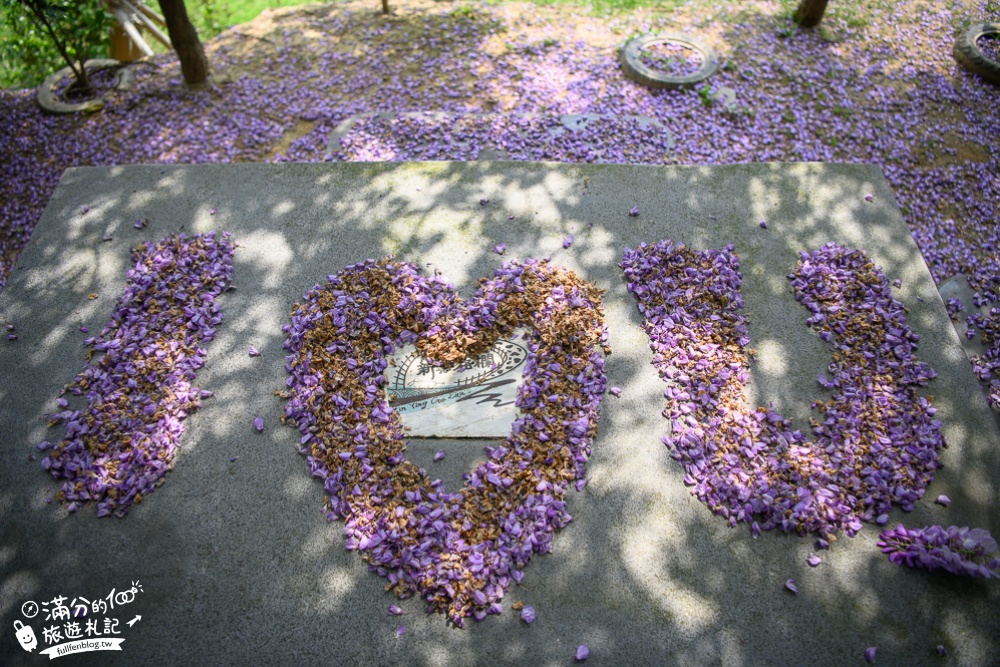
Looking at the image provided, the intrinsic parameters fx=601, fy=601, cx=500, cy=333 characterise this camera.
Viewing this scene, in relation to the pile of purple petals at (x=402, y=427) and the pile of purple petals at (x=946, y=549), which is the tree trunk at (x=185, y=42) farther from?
the pile of purple petals at (x=946, y=549)

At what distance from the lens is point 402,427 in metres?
3.11

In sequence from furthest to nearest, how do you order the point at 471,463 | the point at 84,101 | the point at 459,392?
the point at 84,101 < the point at 459,392 < the point at 471,463

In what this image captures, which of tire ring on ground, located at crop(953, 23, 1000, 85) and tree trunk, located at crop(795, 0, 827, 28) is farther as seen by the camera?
tree trunk, located at crop(795, 0, 827, 28)

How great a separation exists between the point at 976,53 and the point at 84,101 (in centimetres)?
845

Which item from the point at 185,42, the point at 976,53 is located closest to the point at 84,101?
the point at 185,42

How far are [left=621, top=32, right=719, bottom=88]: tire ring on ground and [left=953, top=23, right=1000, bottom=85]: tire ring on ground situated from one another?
2.29 metres

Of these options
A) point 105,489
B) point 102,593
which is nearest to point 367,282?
point 105,489

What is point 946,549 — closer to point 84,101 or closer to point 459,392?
point 459,392

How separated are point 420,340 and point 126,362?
166cm

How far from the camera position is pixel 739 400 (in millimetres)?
3184

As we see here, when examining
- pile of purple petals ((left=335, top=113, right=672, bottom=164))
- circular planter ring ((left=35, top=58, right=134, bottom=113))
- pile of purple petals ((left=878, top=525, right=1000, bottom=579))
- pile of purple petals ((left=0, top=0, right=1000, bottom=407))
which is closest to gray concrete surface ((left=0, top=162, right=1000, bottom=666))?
pile of purple petals ((left=878, top=525, right=1000, bottom=579))

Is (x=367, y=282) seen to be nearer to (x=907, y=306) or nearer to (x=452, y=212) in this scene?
(x=452, y=212)

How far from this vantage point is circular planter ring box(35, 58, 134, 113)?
18.5 feet

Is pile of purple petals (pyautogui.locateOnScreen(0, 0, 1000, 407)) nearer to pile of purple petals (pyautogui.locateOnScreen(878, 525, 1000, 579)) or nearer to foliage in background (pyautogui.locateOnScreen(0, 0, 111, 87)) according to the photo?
foliage in background (pyautogui.locateOnScreen(0, 0, 111, 87))
